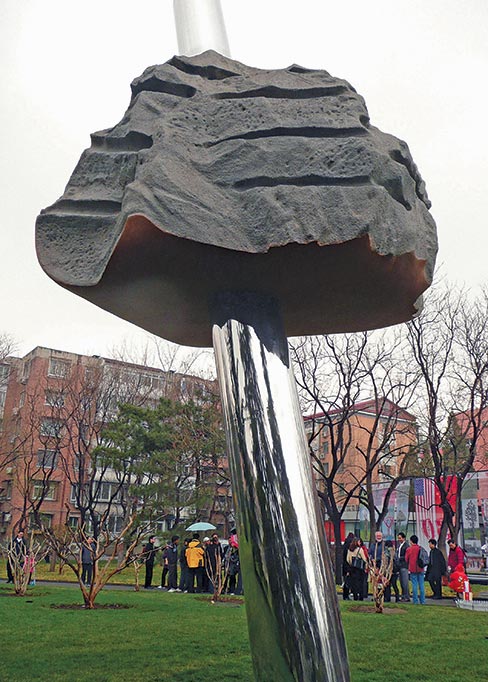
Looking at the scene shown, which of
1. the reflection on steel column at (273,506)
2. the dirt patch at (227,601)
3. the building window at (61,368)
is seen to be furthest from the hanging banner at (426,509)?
the reflection on steel column at (273,506)

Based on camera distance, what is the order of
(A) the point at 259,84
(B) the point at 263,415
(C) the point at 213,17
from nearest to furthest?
(B) the point at 263,415
(A) the point at 259,84
(C) the point at 213,17

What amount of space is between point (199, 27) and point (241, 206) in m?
2.08

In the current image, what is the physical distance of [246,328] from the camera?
10.8 ft

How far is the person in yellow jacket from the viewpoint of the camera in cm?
1455

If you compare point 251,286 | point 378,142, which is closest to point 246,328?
point 251,286

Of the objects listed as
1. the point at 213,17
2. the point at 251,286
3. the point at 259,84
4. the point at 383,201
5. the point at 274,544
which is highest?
the point at 213,17

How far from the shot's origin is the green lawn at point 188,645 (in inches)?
191

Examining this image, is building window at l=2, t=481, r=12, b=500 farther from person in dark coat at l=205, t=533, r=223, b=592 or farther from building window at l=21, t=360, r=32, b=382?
person in dark coat at l=205, t=533, r=223, b=592

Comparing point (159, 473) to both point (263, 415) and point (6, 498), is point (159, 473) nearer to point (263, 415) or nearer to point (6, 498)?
point (6, 498)

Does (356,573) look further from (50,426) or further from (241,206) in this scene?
(50,426)

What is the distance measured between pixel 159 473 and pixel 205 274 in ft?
72.9

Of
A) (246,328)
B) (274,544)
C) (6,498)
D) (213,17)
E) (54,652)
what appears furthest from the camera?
(6,498)

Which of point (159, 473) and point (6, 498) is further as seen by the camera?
point (6, 498)

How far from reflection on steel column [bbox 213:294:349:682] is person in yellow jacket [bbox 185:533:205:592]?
12.2 meters
